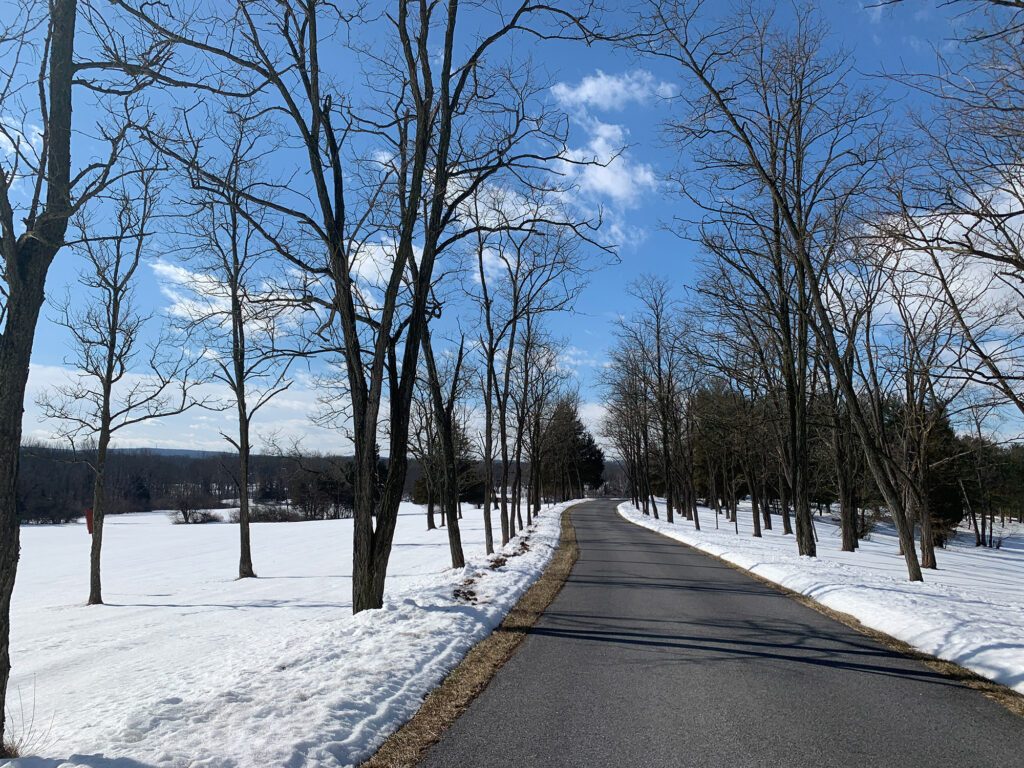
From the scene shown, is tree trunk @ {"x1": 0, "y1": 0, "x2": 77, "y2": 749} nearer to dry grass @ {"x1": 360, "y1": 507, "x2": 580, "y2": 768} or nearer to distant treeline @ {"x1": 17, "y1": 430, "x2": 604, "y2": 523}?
dry grass @ {"x1": 360, "y1": 507, "x2": 580, "y2": 768}

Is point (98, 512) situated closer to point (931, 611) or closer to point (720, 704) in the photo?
point (720, 704)

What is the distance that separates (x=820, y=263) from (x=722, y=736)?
1311cm

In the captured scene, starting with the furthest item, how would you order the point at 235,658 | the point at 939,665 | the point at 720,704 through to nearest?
1. the point at 235,658
2. the point at 939,665
3. the point at 720,704

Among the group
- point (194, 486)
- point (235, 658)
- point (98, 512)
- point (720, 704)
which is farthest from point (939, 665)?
point (194, 486)

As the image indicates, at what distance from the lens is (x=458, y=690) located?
5707 mm

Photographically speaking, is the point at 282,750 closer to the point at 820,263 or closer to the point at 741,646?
the point at 741,646

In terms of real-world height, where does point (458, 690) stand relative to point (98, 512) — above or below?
below

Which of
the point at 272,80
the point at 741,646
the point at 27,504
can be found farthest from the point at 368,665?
the point at 27,504

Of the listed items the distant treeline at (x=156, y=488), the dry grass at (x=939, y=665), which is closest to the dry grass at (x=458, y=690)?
the dry grass at (x=939, y=665)

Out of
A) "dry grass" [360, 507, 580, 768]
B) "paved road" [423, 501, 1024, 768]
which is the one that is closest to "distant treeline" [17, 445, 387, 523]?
"dry grass" [360, 507, 580, 768]

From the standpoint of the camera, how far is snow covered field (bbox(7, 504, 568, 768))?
4.29 metres

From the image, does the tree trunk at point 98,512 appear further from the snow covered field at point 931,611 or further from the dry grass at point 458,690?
the snow covered field at point 931,611

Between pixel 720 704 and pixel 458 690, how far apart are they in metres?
2.20

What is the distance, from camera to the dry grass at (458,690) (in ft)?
14.1
